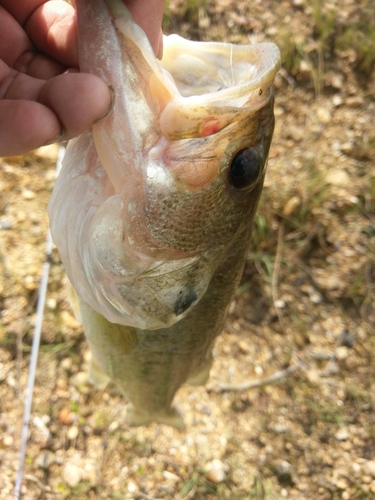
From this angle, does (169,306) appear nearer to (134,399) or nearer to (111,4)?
(111,4)

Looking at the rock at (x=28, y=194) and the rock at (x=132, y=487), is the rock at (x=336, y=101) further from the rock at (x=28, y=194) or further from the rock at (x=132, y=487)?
the rock at (x=132, y=487)

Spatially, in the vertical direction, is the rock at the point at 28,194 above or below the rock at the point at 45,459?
above

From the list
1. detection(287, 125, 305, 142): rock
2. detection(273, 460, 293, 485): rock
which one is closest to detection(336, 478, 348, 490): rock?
detection(273, 460, 293, 485): rock

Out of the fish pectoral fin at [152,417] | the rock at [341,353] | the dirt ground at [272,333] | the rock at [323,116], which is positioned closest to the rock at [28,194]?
the dirt ground at [272,333]

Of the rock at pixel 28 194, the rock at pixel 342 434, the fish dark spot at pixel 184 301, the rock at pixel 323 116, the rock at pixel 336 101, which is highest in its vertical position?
the fish dark spot at pixel 184 301

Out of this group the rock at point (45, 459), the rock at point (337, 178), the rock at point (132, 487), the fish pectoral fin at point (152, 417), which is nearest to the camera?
the fish pectoral fin at point (152, 417)

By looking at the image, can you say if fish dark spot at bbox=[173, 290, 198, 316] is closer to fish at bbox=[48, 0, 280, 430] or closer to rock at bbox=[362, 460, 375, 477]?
fish at bbox=[48, 0, 280, 430]

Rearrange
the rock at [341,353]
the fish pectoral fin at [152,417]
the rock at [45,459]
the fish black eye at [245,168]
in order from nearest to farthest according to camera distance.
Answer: the fish black eye at [245,168] < the fish pectoral fin at [152,417] < the rock at [45,459] < the rock at [341,353]
